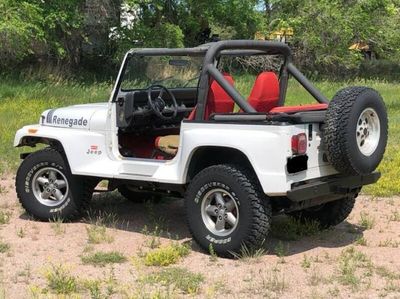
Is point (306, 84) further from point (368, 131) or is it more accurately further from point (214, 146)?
point (214, 146)

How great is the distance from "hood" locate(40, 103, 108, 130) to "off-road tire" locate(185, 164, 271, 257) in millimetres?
1487

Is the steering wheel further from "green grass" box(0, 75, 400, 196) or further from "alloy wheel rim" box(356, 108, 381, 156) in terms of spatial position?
"green grass" box(0, 75, 400, 196)

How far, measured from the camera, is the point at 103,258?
5.80 meters

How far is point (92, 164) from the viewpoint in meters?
6.77

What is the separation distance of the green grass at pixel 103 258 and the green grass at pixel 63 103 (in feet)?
12.5

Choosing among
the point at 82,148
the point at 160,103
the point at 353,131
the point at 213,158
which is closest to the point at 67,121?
the point at 82,148

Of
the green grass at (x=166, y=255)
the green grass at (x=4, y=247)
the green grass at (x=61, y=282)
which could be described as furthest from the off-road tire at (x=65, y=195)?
the green grass at (x=61, y=282)

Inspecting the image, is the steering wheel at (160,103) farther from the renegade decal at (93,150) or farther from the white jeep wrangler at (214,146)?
the renegade decal at (93,150)

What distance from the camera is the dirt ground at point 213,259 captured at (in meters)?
5.00

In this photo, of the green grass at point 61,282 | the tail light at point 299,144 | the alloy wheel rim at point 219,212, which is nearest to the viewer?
the green grass at point 61,282

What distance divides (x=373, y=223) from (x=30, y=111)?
11.2m

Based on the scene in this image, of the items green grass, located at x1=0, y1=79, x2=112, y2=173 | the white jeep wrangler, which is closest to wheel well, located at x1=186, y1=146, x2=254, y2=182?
the white jeep wrangler

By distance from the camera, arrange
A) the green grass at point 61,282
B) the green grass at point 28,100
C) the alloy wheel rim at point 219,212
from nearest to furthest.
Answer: the green grass at point 61,282, the alloy wheel rim at point 219,212, the green grass at point 28,100

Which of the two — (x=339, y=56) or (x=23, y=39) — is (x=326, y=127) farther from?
(x=339, y=56)
